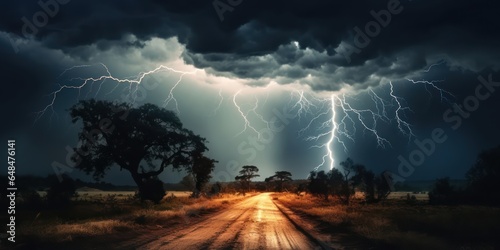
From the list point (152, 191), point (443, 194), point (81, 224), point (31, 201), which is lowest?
point (443, 194)

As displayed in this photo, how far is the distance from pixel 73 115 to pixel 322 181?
154 feet

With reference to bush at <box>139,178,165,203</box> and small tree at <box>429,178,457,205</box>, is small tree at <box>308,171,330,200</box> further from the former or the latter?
bush at <box>139,178,165,203</box>

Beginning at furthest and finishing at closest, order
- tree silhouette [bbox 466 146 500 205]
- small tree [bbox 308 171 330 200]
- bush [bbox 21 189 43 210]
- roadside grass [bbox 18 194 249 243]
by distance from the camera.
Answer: small tree [bbox 308 171 330 200] < tree silhouette [bbox 466 146 500 205] < bush [bbox 21 189 43 210] < roadside grass [bbox 18 194 249 243]

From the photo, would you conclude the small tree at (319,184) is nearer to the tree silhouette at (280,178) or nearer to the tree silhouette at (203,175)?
the tree silhouette at (203,175)

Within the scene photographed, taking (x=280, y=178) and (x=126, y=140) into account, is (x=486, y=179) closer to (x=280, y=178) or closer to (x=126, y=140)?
(x=126, y=140)

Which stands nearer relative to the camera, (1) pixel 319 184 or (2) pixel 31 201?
(2) pixel 31 201

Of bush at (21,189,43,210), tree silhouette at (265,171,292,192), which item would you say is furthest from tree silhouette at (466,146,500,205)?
tree silhouette at (265,171,292,192)

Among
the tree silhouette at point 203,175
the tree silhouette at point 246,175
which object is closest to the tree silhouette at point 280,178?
the tree silhouette at point 246,175

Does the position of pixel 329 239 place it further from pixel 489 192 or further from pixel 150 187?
pixel 489 192

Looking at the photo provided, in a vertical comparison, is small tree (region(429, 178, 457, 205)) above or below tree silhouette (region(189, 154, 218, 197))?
below

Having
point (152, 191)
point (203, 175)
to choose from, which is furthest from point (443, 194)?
point (152, 191)

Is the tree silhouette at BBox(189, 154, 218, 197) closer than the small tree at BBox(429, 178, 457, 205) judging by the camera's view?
No

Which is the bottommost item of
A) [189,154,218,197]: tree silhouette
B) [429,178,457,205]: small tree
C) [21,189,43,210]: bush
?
[429,178,457,205]: small tree

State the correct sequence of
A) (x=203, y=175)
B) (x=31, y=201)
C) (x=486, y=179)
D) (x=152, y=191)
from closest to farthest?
1. (x=31, y=201)
2. (x=152, y=191)
3. (x=486, y=179)
4. (x=203, y=175)
